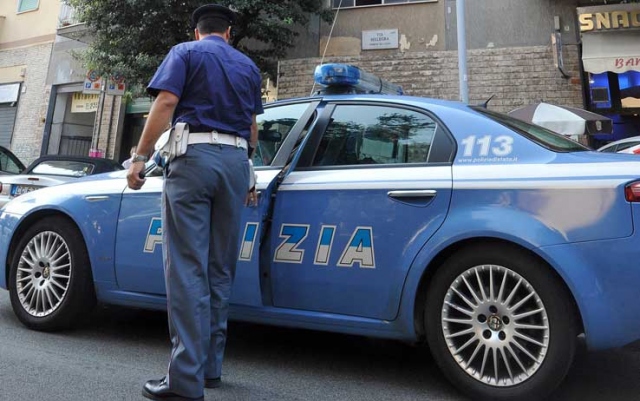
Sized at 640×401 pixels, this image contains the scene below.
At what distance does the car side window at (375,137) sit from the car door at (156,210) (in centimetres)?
22

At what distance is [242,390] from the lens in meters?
2.74

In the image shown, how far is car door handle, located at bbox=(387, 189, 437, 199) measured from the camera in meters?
2.70

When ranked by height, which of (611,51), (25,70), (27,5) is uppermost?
(27,5)

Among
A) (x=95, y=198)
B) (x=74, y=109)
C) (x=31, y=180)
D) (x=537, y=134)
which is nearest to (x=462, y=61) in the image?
(x=537, y=134)

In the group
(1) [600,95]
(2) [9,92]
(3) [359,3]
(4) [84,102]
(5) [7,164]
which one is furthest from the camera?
(2) [9,92]

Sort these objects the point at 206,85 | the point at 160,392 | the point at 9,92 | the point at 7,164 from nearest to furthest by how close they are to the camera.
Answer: the point at 160,392, the point at 206,85, the point at 7,164, the point at 9,92

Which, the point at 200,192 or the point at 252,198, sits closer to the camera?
the point at 200,192

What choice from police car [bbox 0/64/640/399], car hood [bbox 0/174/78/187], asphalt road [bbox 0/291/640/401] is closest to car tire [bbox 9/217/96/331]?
police car [bbox 0/64/640/399]

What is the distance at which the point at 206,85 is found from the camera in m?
2.54

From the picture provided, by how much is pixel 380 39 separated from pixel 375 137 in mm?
9151

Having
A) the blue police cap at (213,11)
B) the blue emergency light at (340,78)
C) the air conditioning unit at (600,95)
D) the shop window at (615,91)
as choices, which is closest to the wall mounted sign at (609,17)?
the shop window at (615,91)

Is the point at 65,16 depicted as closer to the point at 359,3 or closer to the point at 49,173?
the point at 359,3

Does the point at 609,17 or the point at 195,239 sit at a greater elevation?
the point at 609,17

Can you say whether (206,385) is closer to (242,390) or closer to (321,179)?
(242,390)
